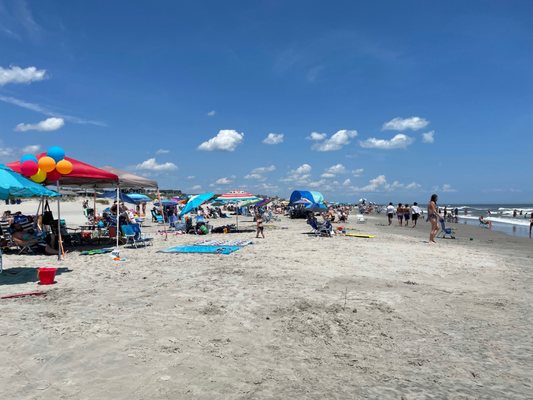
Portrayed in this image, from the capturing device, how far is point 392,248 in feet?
41.1

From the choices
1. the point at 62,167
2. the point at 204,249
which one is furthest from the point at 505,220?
the point at 62,167

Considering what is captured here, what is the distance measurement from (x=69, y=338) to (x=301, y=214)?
92.3 feet

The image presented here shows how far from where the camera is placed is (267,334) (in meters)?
4.72

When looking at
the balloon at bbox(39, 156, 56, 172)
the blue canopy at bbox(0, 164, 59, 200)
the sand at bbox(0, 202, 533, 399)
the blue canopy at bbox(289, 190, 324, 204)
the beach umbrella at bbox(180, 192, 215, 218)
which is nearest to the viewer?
the sand at bbox(0, 202, 533, 399)

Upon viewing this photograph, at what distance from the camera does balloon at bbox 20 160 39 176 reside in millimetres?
9500

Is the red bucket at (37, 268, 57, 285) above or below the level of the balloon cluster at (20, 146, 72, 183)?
below

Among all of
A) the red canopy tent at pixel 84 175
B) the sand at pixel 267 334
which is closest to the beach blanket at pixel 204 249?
the sand at pixel 267 334

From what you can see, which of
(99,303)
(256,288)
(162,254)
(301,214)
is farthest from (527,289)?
(301,214)

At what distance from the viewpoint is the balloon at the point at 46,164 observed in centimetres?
949

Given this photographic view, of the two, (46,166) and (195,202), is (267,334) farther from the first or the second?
(195,202)

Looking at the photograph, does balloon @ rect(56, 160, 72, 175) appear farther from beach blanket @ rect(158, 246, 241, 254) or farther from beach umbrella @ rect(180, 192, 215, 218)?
beach umbrella @ rect(180, 192, 215, 218)

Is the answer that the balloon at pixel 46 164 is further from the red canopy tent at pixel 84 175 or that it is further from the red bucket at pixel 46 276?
the red bucket at pixel 46 276

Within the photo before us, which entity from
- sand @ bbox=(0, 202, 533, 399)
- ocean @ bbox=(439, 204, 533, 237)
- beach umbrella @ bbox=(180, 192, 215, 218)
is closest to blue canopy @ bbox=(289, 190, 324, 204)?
beach umbrella @ bbox=(180, 192, 215, 218)

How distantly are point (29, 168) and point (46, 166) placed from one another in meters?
0.43
